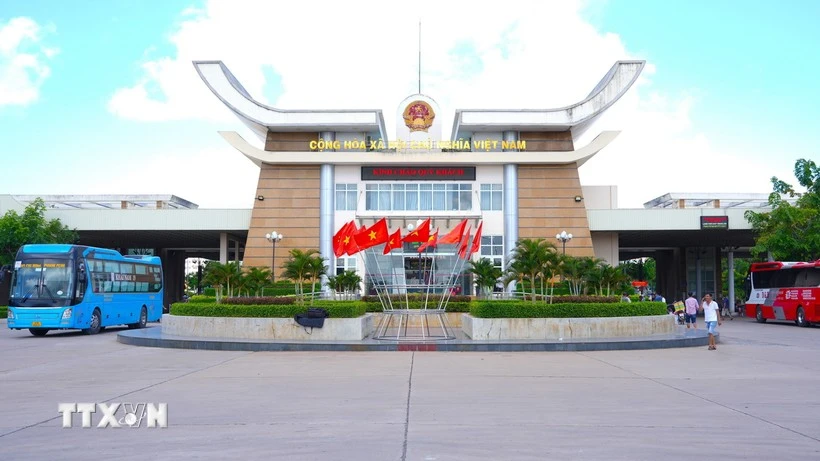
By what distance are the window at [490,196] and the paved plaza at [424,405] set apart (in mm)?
22776

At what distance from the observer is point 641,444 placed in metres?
6.74

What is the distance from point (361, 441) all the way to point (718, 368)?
9003 mm

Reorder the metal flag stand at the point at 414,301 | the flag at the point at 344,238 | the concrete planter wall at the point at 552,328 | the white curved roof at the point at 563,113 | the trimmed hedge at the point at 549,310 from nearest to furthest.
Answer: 1. the concrete planter wall at the point at 552,328
2. the trimmed hedge at the point at 549,310
3. the metal flag stand at the point at 414,301
4. the flag at the point at 344,238
5. the white curved roof at the point at 563,113

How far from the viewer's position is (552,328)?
18.3 m

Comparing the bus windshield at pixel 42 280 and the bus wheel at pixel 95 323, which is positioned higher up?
the bus windshield at pixel 42 280

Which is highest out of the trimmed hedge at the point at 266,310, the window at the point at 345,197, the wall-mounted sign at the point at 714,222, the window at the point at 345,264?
the window at the point at 345,197

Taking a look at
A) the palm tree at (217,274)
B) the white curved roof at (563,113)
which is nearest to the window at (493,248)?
the white curved roof at (563,113)

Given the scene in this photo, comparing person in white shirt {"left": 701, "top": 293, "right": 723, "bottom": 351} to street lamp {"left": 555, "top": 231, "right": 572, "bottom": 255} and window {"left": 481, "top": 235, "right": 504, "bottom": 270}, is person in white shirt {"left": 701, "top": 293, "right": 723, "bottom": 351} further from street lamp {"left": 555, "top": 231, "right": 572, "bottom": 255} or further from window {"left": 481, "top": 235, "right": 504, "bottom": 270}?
window {"left": 481, "top": 235, "right": 504, "bottom": 270}

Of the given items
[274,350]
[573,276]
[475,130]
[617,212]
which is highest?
[475,130]

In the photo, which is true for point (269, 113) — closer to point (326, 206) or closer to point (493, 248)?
point (326, 206)

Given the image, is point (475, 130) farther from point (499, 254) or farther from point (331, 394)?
point (331, 394)

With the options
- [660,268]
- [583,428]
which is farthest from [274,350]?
[660,268]

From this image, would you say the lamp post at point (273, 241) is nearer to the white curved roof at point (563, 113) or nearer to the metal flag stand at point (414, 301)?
the metal flag stand at point (414, 301)

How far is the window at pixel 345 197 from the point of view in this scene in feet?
126
